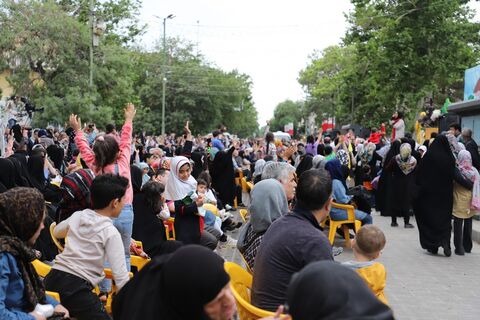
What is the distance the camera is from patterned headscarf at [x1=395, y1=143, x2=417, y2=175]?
12.9m

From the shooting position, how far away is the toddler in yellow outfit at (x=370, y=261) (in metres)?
4.68

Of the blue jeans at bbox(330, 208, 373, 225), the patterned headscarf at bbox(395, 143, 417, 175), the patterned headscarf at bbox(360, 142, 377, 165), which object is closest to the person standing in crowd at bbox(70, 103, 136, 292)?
the blue jeans at bbox(330, 208, 373, 225)

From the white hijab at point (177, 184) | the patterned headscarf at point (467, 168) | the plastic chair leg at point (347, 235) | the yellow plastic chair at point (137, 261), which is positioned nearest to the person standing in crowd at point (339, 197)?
the plastic chair leg at point (347, 235)

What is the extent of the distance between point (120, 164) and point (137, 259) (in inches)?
39.0

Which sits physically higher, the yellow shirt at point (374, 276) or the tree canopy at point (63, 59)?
the tree canopy at point (63, 59)

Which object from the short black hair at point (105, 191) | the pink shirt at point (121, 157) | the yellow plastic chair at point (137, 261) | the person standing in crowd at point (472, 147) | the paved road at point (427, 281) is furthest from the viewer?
the person standing in crowd at point (472, 147)

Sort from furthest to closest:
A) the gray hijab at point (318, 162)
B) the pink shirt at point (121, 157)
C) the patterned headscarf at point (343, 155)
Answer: the patterned headscarf at point (343, 155)
the gray hijab at point (318, 162)
the pink shirt at point (121, 157)

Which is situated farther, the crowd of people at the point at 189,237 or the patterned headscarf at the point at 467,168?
the patterned headscarf at the point at 467,168

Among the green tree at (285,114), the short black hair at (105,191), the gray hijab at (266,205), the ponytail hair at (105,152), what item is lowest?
the green tree at (285,114)

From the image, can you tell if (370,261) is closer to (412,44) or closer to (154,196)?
(154,196)

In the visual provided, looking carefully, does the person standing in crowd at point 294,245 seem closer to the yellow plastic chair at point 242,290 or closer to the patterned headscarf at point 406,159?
the yellow plastic chair at point 242,290

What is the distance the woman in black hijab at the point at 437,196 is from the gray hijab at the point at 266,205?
537 cm

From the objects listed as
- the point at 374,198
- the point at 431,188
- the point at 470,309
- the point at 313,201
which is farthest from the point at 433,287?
the point at 374,198

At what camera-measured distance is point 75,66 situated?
98.7ft
